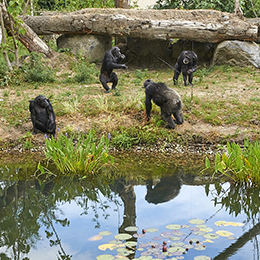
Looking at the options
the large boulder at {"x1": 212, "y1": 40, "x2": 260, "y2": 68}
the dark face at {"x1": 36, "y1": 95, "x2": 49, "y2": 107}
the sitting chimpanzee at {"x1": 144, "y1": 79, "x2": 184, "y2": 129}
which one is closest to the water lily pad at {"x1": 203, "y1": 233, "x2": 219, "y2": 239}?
the sitting chimpanzee at {"x1": 144, "y1": 79, "x2": 184, "y2": 129}

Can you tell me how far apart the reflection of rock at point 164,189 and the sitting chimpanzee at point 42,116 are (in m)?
2.91

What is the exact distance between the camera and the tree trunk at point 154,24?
1259 cm

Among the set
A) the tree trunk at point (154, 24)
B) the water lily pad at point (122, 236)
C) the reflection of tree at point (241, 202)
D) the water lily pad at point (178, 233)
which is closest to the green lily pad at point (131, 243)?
the water lily pad at point (122, 236)

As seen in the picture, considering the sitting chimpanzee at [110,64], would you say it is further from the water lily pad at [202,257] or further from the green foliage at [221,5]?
the green foliage at [221,5]

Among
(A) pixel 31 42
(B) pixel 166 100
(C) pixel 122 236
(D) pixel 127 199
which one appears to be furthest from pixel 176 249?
(A) pixel 31 42

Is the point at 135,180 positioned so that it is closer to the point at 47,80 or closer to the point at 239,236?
the point at 239,236

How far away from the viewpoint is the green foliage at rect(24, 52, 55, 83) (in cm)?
1110

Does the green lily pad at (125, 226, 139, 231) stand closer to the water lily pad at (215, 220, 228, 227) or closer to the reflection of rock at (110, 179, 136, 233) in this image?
the reflection of rock at (110, 179, 136, 233)

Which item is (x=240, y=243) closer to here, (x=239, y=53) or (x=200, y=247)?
(x=200, y=247)

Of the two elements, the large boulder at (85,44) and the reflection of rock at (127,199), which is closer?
the reflection of rock at (127,199)

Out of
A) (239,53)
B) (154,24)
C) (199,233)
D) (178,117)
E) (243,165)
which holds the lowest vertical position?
(199,233)

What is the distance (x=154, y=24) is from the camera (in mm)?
12758

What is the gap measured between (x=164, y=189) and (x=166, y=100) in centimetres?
268

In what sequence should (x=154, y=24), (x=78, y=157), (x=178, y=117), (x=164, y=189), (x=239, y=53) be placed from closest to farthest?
(x=164, y=189) < (x=78, y=157) < (x=178, y=117) < (x=239, y=53) < (x=154, y=24)
